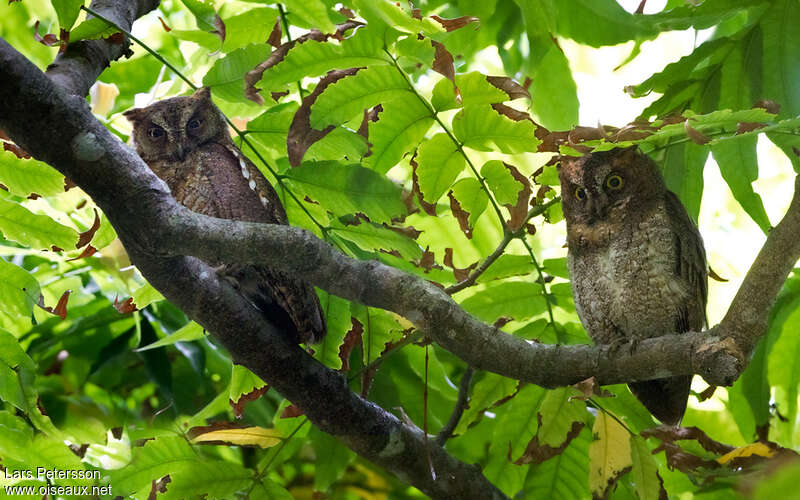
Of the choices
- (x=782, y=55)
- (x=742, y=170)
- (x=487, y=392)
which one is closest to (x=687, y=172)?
(x=742, y=170)

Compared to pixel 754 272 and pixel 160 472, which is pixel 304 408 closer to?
pixel 160 472

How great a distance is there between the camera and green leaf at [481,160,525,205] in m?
1.87

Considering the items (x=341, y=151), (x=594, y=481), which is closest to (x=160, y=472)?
(x=341, y=151)

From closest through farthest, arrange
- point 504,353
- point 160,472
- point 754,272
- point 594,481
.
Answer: point 754,272 < point 504,353 < point 594,481 < point 160,472

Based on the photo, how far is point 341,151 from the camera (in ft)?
6.34

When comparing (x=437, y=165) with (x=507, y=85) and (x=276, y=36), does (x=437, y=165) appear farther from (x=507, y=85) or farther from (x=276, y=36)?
(x=276, y=36)

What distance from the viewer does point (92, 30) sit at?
5.82ft

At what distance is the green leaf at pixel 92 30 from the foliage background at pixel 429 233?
0.24 m

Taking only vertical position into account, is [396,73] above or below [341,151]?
above

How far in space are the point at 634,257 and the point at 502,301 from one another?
494 mm

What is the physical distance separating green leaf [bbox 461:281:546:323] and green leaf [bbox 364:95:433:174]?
0.53 m

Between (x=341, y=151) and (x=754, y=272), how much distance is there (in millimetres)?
1000

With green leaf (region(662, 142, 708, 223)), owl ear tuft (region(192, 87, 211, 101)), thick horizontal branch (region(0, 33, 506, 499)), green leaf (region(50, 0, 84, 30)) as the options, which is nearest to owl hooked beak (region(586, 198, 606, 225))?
green leaf (region(662, 142, 708, 223))

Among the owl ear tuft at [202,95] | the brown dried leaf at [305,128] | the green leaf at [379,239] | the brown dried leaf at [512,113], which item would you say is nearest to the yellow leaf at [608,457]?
the green leaf at [379,239]
